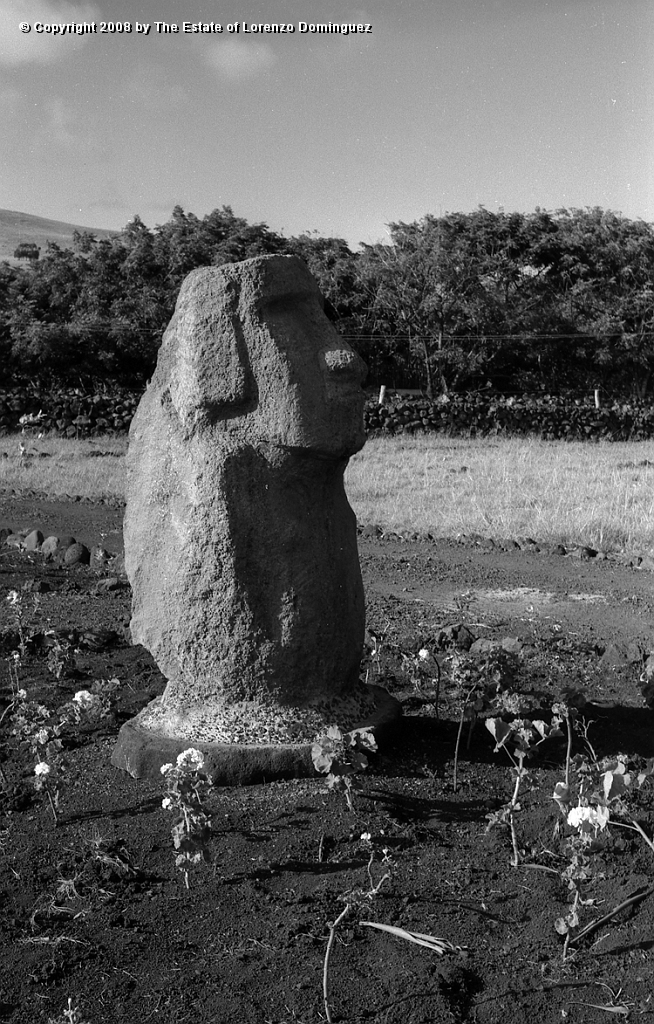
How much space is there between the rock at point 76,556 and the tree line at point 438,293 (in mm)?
18006

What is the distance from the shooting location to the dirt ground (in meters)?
2.99

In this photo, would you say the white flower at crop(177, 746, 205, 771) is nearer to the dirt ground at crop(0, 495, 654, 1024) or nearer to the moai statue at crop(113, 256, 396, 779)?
the dirt ground at crop(0, 495, 654, 1024)

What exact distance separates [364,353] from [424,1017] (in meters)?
28.0

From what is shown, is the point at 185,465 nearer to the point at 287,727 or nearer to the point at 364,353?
the point at 287,727

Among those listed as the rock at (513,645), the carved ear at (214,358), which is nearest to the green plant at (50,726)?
the carved ear at (214,358)

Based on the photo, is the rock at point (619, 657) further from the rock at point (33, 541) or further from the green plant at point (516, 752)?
the rock at point (33, 541)

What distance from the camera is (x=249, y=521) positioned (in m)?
4.39

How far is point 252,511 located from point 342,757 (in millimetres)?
1046

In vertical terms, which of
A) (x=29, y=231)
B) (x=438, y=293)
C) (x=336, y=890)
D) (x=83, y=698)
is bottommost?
(x=336, y=890)

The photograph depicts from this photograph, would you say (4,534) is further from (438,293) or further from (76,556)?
(438,293)

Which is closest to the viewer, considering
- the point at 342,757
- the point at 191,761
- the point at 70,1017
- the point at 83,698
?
the point at 70,1017

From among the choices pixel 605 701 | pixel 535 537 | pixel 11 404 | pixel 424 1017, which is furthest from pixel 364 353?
pixel 424 1017

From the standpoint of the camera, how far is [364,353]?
30.3 meters

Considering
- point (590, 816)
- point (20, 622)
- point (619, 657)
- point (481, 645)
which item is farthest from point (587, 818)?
point (20, 622)
